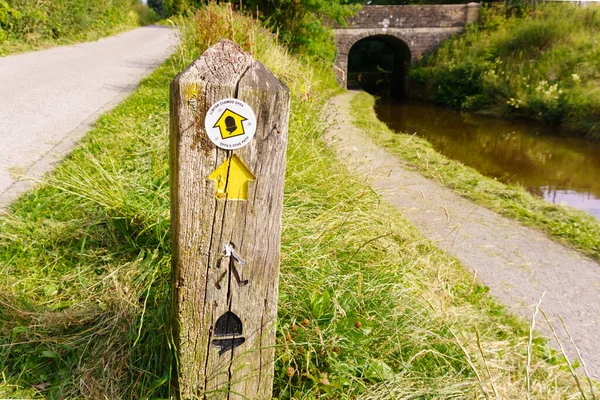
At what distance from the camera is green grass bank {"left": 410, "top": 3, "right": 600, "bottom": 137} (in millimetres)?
12531

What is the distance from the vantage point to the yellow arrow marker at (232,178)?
60.0 inches

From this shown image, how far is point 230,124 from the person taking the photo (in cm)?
148

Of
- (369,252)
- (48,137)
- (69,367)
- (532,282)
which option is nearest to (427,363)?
(369,252)

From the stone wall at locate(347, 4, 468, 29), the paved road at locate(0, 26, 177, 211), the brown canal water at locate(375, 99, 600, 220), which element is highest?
the stone wall at locate(347, 4, 468, 29)

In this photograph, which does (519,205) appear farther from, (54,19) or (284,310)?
(54,19)

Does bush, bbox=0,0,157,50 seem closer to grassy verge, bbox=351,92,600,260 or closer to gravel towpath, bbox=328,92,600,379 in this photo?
grassy verge, bbox=351,92,600,260

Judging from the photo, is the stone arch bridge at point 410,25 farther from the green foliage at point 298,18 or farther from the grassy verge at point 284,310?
the grassy verge at point 284,310

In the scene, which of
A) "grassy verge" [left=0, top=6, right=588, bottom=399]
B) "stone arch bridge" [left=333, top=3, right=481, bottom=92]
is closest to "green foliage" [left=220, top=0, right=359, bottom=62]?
"stone arch bridge" [left=333, top=3, right=481, bottom=92]

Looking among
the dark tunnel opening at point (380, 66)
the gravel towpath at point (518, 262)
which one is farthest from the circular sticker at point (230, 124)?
the dark tunnel opening at point (380, 66)

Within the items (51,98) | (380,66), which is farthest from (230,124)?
(380,66)

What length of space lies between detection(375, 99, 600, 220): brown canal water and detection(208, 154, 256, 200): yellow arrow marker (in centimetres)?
638

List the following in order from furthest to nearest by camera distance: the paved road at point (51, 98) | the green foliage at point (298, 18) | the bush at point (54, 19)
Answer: the green foliage at point (298, 18) < the bush at point (54, 19) < the paved road at point (51, 98)

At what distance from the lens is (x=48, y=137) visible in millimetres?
4344

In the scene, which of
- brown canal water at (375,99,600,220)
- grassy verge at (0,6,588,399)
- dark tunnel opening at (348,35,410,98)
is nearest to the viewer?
grassy verge at (0,6,588,399)
